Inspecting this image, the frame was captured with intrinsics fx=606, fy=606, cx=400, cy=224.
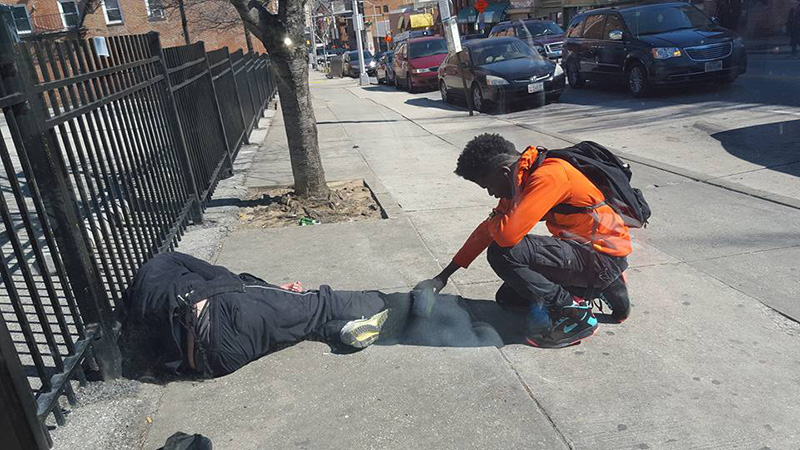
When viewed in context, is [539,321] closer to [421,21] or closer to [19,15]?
[19,15]

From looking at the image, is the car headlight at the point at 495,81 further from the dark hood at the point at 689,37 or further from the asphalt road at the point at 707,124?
the dark hood at the point at 689,37

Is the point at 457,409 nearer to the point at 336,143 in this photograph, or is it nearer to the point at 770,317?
the point at 770,317

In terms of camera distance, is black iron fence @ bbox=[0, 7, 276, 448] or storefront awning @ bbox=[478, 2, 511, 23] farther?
storefront awning @ bbox=[478, 2, 511, 23]

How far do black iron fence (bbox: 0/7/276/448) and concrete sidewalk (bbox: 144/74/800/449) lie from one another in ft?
1.80

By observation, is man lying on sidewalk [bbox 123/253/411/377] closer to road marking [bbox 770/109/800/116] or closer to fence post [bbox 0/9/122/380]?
fence post [bbox 0/9/122/380]

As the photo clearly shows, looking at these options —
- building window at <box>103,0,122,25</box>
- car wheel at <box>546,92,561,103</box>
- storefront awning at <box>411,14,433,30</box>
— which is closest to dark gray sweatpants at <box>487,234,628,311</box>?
car wheel at <box>546,92,561,103</box>

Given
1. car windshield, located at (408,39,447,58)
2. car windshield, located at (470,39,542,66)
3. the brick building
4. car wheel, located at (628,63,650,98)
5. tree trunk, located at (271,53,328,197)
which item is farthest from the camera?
the brick building

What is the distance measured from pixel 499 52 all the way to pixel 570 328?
444 inches

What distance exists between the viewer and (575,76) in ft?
48.7

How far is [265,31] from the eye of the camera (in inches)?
227

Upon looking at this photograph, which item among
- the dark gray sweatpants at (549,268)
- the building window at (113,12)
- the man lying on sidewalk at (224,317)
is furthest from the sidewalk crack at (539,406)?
the building window at (113,12)

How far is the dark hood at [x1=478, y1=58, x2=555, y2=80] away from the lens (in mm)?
12617

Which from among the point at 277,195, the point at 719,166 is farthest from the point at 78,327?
the point at 719,166

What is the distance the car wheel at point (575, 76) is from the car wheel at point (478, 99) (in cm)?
278
